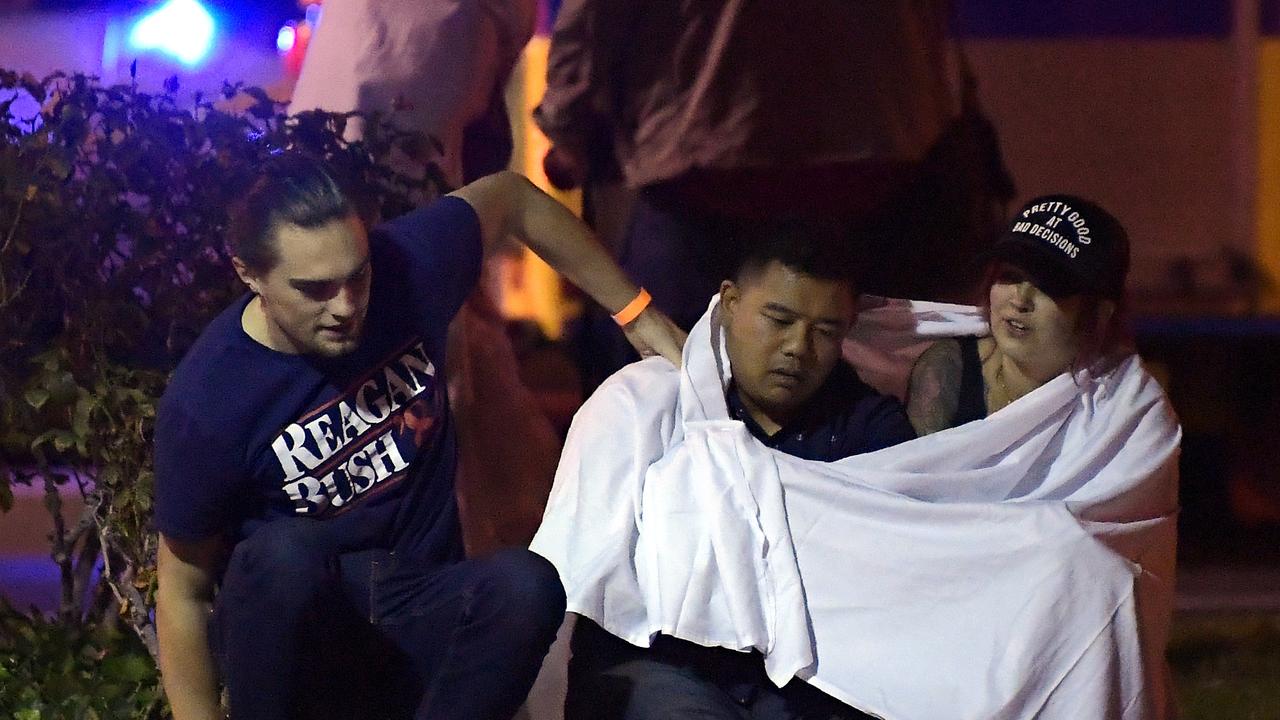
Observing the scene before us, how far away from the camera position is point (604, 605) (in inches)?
108

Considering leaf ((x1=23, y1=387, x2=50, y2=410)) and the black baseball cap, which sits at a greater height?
leaf ((x1=23, y1=387, x2=50, y2=410))

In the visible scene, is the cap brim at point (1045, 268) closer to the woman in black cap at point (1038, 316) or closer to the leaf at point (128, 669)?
the woman in black cap at point (1038, 316)

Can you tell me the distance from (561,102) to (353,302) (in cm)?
203

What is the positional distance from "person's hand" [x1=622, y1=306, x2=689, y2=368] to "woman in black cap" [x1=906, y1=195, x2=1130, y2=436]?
440 mm

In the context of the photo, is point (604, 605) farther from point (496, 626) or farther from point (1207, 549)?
point (1207, 549)

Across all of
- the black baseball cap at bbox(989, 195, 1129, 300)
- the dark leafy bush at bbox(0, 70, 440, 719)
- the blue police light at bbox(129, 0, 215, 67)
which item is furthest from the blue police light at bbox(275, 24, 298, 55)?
the black baseball cap at bbox(989, 195, 1129, 300)

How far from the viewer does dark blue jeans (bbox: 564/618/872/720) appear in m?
2.71

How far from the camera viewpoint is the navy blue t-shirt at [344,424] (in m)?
2.57

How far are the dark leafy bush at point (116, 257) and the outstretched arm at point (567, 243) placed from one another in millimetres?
284

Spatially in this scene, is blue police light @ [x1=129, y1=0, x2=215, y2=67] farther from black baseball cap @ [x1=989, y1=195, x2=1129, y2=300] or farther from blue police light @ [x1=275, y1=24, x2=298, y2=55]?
black baseball cap @ [x1=989, y1=195, x2=1129, y2=300]

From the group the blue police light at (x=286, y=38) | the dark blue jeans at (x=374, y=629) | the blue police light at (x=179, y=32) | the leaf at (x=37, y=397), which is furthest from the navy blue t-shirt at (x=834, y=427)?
the blue police light at (x=179, y=32)

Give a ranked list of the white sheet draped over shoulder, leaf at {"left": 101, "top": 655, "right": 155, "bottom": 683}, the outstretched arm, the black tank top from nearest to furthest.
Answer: the white sheet draped over shoulder
the black tank top
the outstretched arm
leaf at {"left": 101, "top": 655, "right": 155, "bottom": 683}

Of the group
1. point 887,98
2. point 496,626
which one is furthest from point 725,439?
point 887,98

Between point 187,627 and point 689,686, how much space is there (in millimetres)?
817
